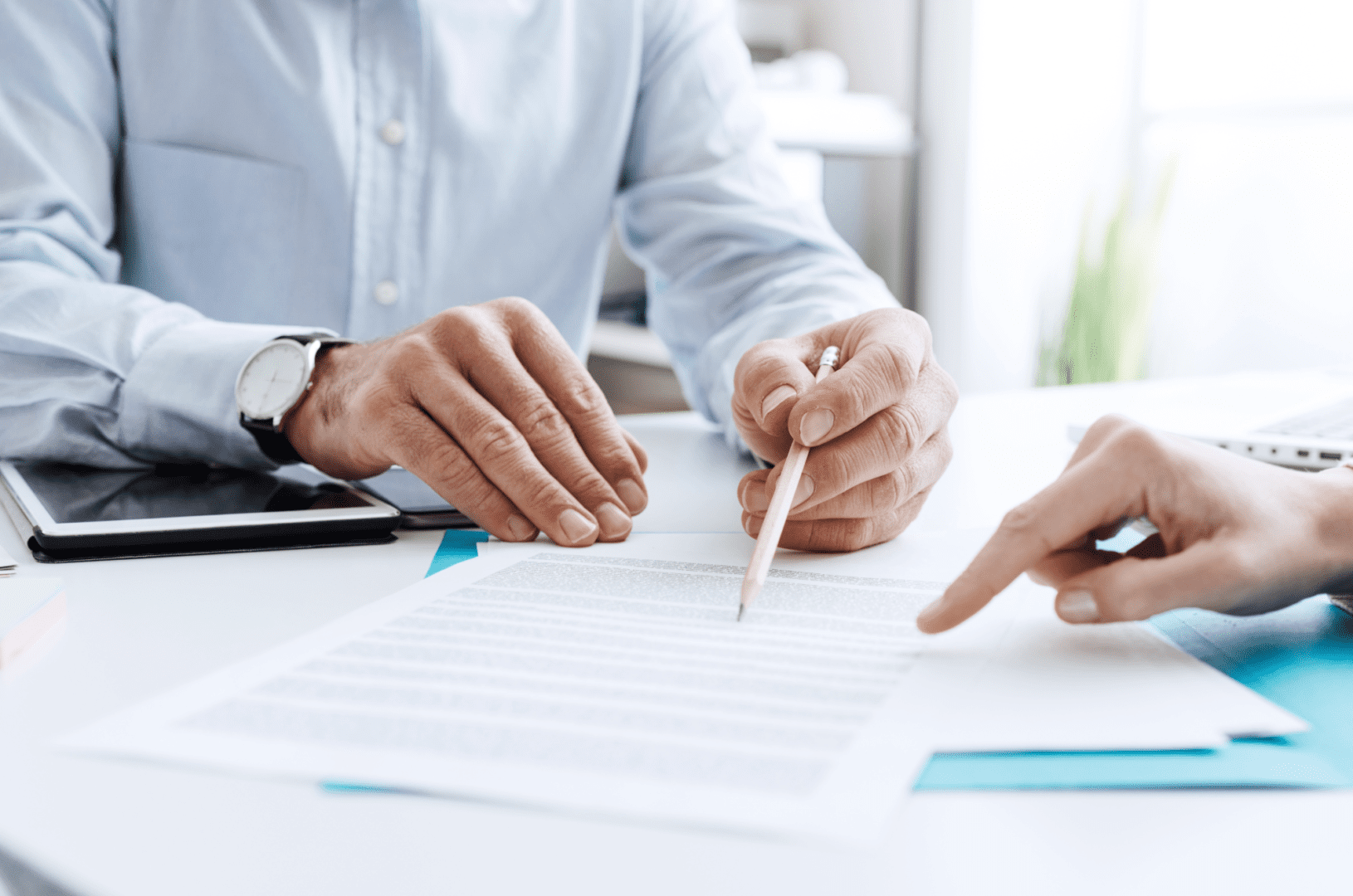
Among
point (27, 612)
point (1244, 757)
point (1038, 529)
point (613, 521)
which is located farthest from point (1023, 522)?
point (27, 612)

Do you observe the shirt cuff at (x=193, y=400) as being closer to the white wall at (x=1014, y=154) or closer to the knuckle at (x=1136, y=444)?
the knuckle at (x=1136, y=444)

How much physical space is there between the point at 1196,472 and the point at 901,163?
6.98ft

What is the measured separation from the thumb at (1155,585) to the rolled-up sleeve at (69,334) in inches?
19.3

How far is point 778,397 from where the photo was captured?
0.51 metres

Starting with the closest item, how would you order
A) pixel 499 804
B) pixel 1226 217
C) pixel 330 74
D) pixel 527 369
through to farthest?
1. pixel 499 804
2. pixel 527 369
3. pixel 330 74
4. pixel 1226 217

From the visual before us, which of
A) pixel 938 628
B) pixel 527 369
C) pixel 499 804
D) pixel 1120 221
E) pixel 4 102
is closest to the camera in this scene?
pixel 499 804

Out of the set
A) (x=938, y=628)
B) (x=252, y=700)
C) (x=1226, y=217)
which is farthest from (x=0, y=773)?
(x=1226, y=217)

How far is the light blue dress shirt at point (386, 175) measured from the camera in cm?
80

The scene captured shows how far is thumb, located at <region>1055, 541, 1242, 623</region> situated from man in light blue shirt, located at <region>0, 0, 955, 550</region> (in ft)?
0.51

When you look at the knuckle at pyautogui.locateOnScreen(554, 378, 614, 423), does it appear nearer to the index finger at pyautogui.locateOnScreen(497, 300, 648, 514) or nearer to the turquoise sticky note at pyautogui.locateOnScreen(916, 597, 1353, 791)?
the index finger at pyautogui.locateOnScreen(497, 300, 648, 514)

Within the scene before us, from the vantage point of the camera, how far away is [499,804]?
26cm

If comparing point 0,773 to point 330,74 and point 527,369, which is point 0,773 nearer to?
point 527,369

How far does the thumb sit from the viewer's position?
1.15ft

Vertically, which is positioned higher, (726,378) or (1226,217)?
(726,378)
